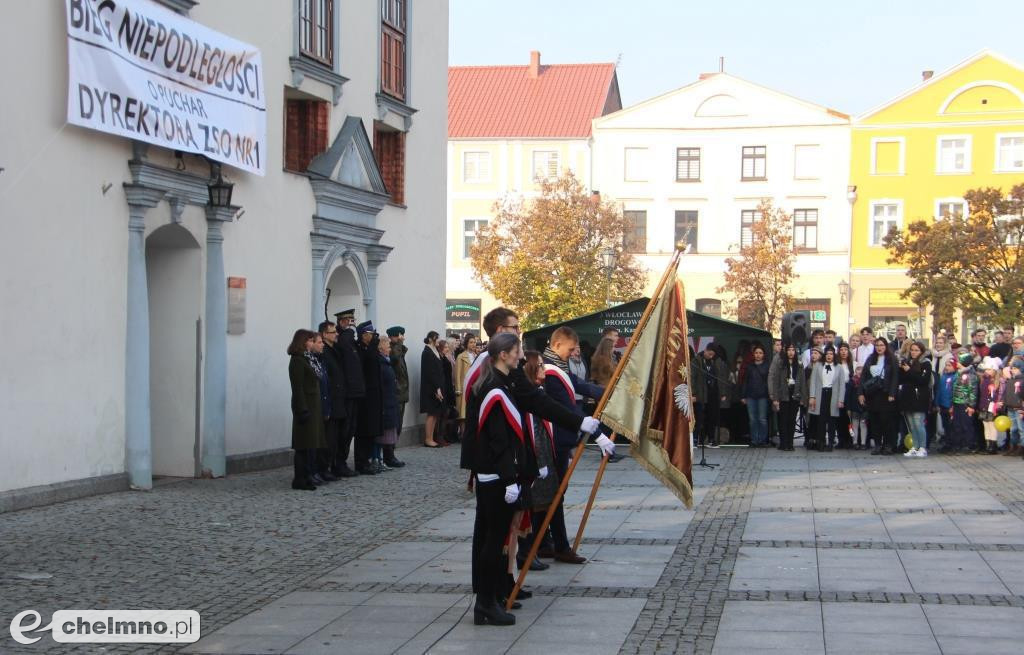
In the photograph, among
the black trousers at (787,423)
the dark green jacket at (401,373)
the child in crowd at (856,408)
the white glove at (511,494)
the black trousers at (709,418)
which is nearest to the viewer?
the white glove at (511,494)

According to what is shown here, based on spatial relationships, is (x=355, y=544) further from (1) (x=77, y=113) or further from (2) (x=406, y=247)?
(2) (x=406, y=247)

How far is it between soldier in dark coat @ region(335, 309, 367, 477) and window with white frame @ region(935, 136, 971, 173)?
151 feet

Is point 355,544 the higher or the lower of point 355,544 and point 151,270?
the lower

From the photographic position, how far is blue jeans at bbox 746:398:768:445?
23.4m

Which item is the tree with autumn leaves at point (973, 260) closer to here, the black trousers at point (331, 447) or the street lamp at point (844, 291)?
the street lamp at point (844, 291)

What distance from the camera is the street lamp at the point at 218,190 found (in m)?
16.1

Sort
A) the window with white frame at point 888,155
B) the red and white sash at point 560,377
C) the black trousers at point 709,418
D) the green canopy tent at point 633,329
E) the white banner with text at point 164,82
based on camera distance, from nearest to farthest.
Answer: the red and white sash at point 560,377
the white banner with text at point 164,82
the black trousers at point 709,418
the green canopy tent at point 633,329
the window with white frame at point 888,155

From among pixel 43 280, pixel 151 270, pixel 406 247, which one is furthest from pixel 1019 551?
pixel 406 247

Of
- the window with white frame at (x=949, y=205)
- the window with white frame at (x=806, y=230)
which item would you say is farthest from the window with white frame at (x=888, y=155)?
the window with white frame at (x=806, y=230)

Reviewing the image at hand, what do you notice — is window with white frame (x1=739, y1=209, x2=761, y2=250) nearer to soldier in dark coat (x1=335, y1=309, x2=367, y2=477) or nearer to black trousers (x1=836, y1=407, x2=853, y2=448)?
black trousers (x1=836, y1=407, x2=853, y2=448)

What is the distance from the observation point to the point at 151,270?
1655cm

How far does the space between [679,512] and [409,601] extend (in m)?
5.25

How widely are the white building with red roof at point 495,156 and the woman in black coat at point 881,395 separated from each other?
40.6 m

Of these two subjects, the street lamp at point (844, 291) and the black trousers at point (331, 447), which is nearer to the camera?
the black trousers at point (331, 447)
